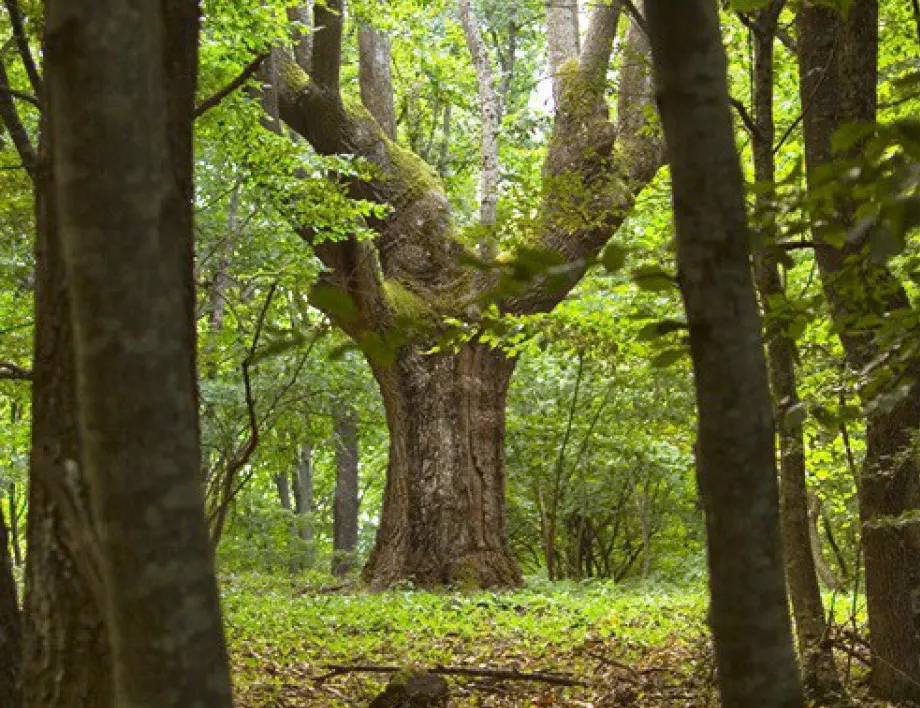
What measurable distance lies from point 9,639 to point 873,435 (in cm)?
375

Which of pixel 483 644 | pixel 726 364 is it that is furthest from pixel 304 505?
pixel 726 364

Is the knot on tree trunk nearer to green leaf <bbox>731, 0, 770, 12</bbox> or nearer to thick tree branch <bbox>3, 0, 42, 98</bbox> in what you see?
thick tree branch <bbox>3, 0, 42, 98</bbox>

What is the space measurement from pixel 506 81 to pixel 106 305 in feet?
69.5

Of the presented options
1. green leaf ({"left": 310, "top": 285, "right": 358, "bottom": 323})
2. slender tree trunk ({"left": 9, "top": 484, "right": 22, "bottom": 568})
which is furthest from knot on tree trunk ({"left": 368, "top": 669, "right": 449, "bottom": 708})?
slender tree trunk ({"left": 9, "top": 484, "right": 22, "bottom": 568})

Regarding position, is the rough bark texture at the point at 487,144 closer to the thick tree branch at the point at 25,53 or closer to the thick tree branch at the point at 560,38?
the thick tree branch at the point at 560,38

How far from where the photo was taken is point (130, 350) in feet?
4.04

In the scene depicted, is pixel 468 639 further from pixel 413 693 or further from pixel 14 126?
pixel 14 126

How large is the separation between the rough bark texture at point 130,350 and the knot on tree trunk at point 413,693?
435cm

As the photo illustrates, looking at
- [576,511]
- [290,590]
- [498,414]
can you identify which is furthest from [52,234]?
[576,511]

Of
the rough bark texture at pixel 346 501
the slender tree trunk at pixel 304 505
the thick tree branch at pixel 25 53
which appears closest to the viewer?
the thick tree branch at pixel 25 53

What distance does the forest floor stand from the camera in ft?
19.9

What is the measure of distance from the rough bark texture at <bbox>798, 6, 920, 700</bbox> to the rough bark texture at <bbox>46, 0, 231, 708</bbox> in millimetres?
4063

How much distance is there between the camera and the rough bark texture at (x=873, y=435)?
501 cm

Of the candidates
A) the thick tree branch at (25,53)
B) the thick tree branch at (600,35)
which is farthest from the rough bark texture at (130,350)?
the thick tree branch at (600,35)
